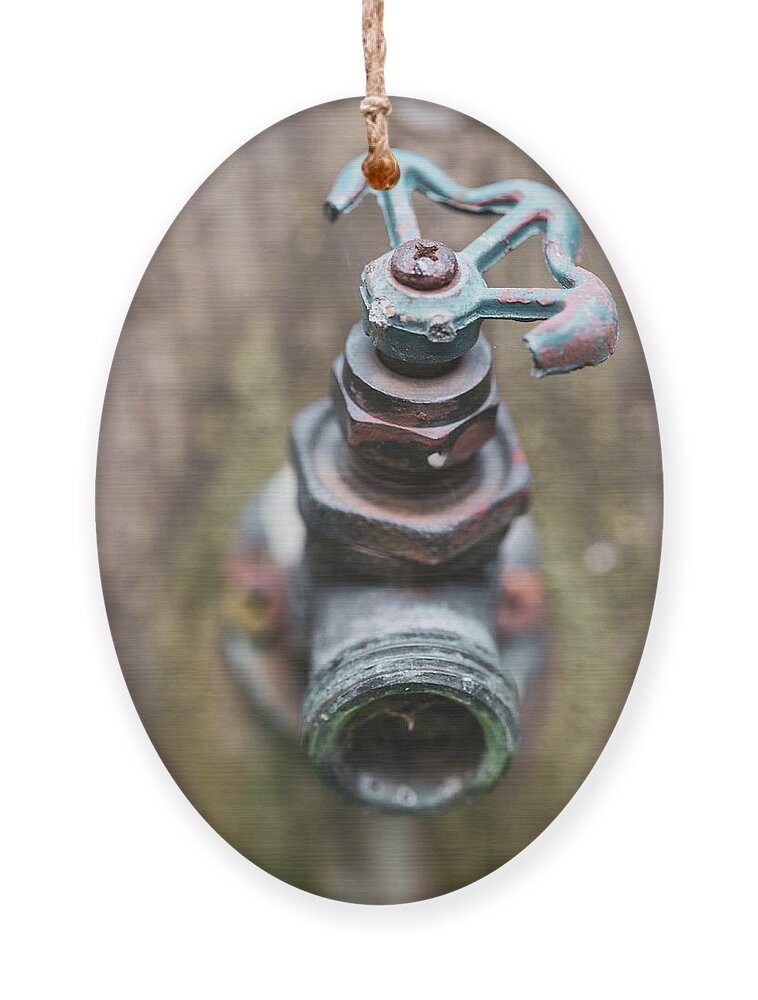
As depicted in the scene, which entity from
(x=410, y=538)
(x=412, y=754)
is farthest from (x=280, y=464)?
(x=412, y=754)

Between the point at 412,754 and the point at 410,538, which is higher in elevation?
the point at 410,538

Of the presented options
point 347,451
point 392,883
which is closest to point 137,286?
point 347,451

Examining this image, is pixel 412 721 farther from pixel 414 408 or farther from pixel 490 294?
pixel 490 294

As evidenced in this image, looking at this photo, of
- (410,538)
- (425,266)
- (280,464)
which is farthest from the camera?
(280,464)

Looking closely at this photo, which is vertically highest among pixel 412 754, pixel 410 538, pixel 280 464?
pixel 280 464

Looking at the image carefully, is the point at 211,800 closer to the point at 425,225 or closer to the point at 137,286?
the point at 137,286

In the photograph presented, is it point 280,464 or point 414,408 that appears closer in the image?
point 414,408

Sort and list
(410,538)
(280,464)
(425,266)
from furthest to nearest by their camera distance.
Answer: (280,464) → (410,538) → (425,266)

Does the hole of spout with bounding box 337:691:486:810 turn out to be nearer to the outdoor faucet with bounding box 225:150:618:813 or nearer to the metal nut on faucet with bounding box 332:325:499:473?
the outdoor faucet with bounding box 225:150:618:813
